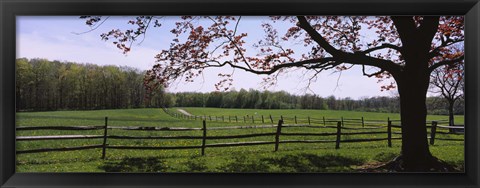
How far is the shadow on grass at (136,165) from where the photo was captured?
369cm

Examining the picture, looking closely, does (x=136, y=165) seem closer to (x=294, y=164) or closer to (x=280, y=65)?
(x=294, y=164)

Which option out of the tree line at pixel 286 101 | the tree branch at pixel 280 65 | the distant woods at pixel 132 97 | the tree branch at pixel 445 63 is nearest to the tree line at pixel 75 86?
the distant woods at pixel 132 97

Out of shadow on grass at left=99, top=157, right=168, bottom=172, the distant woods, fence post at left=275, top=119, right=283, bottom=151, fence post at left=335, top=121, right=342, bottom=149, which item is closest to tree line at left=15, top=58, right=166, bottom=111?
the distant woods

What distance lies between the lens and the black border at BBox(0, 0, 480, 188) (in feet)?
10.4

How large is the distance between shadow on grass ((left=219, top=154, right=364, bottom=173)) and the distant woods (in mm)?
624

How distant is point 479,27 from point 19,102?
4905mm

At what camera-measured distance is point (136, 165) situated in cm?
374

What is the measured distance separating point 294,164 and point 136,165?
186 cm

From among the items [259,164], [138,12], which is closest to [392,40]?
[259,164]

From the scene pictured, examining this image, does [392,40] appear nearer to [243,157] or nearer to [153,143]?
[243,157]

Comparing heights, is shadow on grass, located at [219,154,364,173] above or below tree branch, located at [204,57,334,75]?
below

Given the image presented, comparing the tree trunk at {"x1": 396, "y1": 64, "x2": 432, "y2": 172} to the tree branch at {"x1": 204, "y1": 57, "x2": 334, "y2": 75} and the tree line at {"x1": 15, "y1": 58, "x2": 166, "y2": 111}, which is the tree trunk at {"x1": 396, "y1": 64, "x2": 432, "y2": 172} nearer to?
the tree branch at {"x1": 204, "y1": 57, "x2": 334, "y2": 75}

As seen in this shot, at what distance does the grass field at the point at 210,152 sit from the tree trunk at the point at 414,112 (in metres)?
0.12
